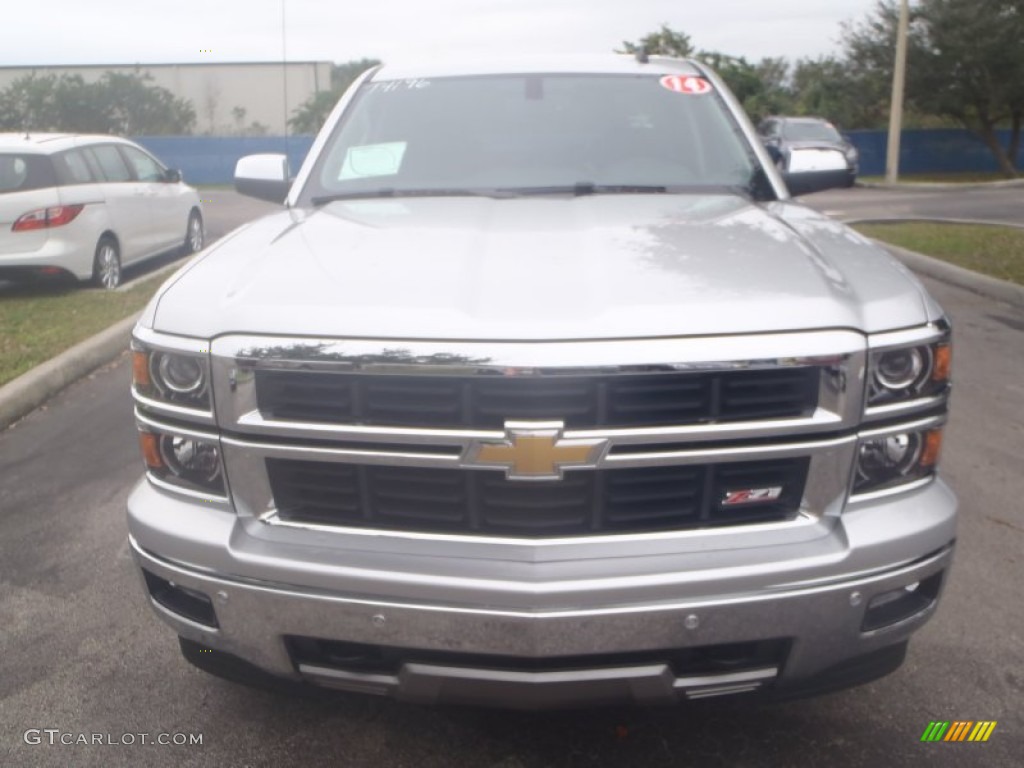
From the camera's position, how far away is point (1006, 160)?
32.2 meters

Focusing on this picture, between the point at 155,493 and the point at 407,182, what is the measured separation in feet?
5.30

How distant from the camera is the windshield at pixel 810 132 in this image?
2383 cm

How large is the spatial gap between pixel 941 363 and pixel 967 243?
405 inches

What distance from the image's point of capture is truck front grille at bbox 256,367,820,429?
232 centimetres

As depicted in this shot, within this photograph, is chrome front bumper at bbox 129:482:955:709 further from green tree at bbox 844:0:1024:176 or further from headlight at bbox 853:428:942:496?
green tree at bbox 844:0:1024:176

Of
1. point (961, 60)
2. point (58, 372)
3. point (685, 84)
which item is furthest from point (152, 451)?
point (961, 60)

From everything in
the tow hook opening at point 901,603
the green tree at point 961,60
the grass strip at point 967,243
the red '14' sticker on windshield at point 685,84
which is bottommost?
the grass strip at point 967,243

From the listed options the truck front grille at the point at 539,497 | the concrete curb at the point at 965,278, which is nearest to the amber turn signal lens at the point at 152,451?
the truck front grille at the point at 539,497

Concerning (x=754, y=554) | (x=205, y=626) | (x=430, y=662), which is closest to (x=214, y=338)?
(x=205, y=626)

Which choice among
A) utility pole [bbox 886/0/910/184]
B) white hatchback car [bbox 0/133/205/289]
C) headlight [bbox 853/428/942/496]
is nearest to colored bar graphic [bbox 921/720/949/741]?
headlight [bbox 853/428/942/496]

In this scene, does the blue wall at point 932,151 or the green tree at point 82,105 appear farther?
the green tree at point 82,105

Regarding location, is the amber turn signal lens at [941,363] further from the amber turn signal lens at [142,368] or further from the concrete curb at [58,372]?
the concrete curb at [58,372]

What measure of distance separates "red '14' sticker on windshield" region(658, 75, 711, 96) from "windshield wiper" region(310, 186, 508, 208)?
3.36 ft

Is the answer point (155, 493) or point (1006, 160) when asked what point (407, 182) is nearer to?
point (155, 493)
